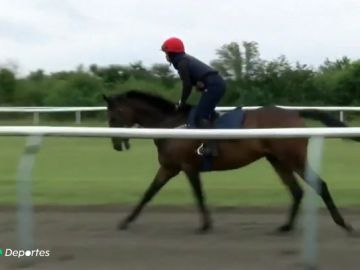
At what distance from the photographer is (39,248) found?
5750 millimetres

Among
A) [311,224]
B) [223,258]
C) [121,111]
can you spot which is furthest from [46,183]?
[311,224]

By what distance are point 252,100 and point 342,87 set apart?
7026 mm

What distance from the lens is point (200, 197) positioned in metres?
7.48

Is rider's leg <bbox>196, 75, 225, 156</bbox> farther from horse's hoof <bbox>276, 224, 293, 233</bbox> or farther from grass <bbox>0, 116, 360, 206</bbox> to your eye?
horse's hoof <bbox>276, 224, 293, 233</bbox>

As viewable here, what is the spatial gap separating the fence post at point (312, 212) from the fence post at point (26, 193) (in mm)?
1649

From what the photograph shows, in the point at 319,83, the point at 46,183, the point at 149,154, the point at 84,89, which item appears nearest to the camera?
the point at 46,183

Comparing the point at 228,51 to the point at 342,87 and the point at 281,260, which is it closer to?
the point at 342,87

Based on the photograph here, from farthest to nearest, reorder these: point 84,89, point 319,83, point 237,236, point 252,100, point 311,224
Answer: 1. point 84,89
2. point 319,83
3. point 252,100
4. point 237,236
5. point 311,224

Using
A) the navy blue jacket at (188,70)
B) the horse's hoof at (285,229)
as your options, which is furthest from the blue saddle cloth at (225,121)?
the horse's hoof at (285,229)

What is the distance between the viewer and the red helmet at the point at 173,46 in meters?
7.84

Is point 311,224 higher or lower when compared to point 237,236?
higher

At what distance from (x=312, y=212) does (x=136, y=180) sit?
3227 millimetres

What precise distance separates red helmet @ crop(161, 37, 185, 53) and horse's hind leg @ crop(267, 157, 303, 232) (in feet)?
4.22

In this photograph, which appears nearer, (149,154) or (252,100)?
(149,154)
